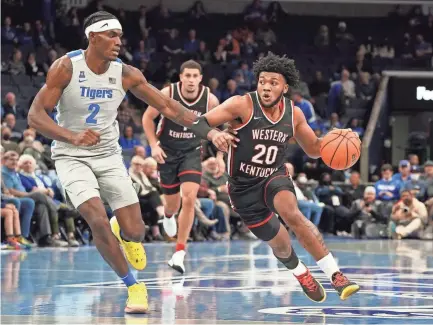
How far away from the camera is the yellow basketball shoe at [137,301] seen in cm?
762

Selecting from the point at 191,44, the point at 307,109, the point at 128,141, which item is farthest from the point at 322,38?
the point at 128,141

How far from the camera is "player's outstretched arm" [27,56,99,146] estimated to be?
7.64 metres

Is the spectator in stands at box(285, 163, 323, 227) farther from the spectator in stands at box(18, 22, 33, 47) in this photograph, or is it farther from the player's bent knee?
the player's bent knee

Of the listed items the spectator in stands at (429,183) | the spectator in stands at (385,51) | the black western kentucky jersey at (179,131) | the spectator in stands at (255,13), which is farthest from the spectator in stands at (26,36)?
the black western kentucky jersey at (179,131)

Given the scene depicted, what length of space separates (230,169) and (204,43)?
59.3 ft

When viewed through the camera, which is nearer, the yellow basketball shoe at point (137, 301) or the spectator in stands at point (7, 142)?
the yellow basketball shoe at point (137, 301)

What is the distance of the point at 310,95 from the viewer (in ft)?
83.7

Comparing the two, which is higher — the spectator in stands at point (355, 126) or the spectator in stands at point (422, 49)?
the spectator in stands at point (422, 49)

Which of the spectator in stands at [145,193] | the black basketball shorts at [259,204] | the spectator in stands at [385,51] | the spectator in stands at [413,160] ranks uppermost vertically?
the spectator in stands at [385,51]

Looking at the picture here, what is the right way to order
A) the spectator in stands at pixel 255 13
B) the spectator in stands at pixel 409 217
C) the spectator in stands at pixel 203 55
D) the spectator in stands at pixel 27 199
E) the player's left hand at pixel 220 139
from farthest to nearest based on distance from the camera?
the spectator in stands at pixel 255 13, the spectator in stands at pixel 203 55, the spectator in stands at pixel 409 217, the spectator in stands at pixel 27 199, the player's left hand at pixel 220 139

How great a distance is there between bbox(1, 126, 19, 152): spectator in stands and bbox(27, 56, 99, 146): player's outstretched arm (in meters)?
8.25

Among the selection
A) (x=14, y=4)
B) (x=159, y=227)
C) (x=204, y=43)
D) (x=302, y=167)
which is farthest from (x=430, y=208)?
(x=14, y=4)

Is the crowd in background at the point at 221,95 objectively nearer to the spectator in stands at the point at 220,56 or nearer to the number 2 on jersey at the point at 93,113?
the spectator in stands at the point at 220,56

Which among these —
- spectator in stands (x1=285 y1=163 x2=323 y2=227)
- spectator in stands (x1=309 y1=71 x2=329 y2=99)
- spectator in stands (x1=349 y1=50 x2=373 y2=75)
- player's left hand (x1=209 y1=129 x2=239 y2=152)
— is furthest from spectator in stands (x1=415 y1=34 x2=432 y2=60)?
player's left hand (x1=209 y1=129 x2=239 y2=152)
